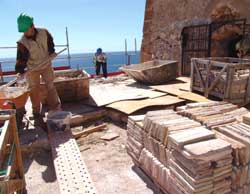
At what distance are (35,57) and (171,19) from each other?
7.52 meters

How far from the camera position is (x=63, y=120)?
4.29m

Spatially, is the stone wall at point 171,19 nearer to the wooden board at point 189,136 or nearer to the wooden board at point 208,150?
the wooden board at point 189,136

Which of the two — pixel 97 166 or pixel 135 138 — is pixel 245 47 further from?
pixel 97 166

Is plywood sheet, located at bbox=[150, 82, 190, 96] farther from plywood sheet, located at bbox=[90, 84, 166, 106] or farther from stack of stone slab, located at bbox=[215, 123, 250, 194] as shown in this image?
stack of stone slab, located at bbox=[215, 123, 250, 194]

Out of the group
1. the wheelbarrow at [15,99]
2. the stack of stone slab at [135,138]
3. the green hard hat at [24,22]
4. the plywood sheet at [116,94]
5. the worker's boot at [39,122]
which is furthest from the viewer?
the plywood sheet at [116,94]

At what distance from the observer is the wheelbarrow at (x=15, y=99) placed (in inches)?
164

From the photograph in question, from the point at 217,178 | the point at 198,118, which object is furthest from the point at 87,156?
the point at 217,178

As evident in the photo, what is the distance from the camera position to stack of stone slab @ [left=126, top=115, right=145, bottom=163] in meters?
3.36

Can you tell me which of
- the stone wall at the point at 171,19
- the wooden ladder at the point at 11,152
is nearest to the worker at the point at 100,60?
the stone wall at the point at 171,19

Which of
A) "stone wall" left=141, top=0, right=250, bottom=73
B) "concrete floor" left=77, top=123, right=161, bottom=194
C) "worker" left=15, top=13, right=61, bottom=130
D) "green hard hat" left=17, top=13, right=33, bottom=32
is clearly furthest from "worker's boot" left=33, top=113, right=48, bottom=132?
"stone wall" left=141, top=0, right=250, bottom=73

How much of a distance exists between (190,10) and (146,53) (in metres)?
3.57

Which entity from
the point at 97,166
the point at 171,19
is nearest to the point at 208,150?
the point at 97,166

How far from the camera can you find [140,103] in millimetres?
5434

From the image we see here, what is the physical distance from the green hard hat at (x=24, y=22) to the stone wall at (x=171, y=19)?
6522 millimetres
